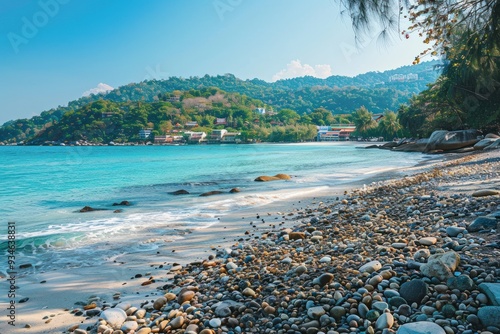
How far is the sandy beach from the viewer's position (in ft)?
10.2

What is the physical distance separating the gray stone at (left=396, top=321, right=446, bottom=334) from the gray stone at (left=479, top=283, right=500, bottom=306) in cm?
61

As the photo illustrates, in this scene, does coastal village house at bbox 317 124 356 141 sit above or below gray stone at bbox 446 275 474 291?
above

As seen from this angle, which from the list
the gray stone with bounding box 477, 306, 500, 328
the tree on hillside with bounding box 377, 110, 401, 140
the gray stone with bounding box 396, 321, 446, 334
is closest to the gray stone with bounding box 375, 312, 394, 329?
the gray stone with bounding box 396, 321, 446, 334

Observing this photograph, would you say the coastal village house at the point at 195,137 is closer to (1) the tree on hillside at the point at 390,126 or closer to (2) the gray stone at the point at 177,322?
(1) the tree on hillside at the point at 390,126

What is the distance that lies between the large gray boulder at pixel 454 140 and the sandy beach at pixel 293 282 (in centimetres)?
3630

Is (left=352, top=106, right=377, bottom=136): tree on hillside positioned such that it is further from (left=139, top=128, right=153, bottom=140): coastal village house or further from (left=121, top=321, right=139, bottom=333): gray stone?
(left=121, top=321, right=139, bottom=333): gray stone

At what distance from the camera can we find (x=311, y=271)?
14.0 feet

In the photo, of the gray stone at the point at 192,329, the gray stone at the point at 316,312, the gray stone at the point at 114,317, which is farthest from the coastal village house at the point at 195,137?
the gray stone at the point at 316,312

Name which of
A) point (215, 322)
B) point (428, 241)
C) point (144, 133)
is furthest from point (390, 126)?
point (215, 322)

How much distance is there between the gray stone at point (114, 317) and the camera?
3822 millimetres

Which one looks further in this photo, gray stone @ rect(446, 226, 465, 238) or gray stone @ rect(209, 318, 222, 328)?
gray stone @ rect(446, 226, 465, 238)

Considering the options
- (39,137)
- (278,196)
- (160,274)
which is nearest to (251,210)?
(278,196)

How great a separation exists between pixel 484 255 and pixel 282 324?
7.99 feet

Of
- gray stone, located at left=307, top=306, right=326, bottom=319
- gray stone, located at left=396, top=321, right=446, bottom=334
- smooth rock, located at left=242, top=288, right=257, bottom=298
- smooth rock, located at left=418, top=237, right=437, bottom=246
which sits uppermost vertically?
smooth rock, located at left=418, top=237, right=437, bottom=246
